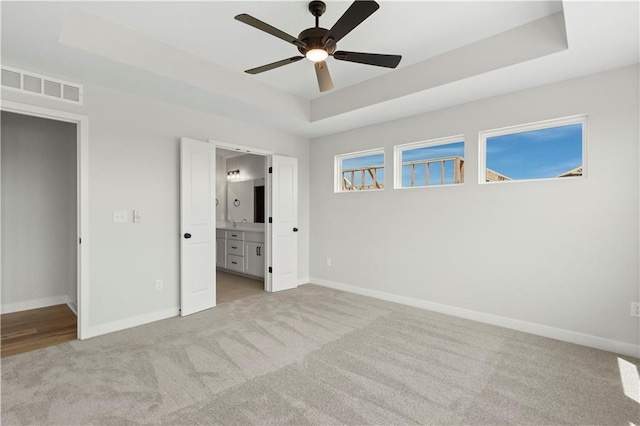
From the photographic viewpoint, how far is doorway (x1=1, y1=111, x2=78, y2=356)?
3.99 meters

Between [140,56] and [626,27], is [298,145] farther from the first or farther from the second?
[626,27]

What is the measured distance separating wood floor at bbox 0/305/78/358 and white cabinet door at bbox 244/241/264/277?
2.60 m

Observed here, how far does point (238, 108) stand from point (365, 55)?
6.85ft

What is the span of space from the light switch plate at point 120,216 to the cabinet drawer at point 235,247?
2.66 metres

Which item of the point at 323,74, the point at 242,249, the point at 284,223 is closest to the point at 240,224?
the point at 242,249

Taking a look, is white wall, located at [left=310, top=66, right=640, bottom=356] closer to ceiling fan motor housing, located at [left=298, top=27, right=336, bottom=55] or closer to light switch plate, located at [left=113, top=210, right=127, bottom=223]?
ceiling fan motor housing, located at [left=298, top=27, right=336, bottom=55]

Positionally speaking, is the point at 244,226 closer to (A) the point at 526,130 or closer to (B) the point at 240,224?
(B) the point at 240,224

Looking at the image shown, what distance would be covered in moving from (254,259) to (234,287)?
0.70 metres

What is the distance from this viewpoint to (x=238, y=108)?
3.99 metres

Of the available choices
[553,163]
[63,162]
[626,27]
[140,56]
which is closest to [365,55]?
[626,27]

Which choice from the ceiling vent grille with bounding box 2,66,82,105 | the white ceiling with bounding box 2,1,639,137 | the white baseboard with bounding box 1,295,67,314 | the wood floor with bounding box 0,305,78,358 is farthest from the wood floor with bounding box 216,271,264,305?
the ceiling vent grille with bounding box 2,66,82,105

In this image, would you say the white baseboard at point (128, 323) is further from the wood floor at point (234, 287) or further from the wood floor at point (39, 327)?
the wood floor at point (234, 287)

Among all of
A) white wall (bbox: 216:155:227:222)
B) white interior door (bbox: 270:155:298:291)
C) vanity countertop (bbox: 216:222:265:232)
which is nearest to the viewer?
white interior door (bbox: 270:155:298:291)

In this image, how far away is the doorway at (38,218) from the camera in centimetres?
399
